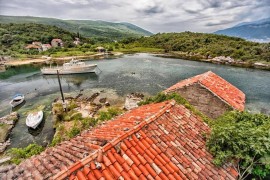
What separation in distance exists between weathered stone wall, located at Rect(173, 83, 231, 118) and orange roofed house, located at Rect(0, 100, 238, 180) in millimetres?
5789

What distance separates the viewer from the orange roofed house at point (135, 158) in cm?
434

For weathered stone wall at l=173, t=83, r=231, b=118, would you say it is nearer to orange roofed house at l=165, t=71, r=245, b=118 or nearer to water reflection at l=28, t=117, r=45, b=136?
orange roofed house at l=165, t=71, r=245, b=118

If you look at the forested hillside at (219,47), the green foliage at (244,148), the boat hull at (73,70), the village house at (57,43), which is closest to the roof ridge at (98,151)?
the green foliage at (244,148)

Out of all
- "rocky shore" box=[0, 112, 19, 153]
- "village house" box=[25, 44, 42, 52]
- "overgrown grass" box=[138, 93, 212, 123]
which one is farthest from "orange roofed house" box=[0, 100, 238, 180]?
"village house" box=[25, 44, 42, 52]

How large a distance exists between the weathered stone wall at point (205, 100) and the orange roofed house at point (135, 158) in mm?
5789

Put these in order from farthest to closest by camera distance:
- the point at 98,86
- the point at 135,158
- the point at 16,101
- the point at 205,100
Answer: the point at 98,86 → the point at 16,101 → the point at 205,100 → the point at 135,158

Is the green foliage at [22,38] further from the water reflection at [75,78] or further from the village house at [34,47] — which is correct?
the water reflection at [75,78]

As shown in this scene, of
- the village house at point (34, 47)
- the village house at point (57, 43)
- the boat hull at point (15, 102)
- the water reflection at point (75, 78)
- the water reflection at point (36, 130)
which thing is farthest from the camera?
the village house at point (57, 43)

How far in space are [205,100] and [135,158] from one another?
8667mm

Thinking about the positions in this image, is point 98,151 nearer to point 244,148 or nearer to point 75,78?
point 244,148

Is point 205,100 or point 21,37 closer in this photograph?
point 205,100

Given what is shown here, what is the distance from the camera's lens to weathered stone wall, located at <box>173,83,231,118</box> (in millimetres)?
11781

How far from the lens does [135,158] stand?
193 inches

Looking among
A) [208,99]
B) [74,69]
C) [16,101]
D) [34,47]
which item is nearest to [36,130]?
[16,101]
